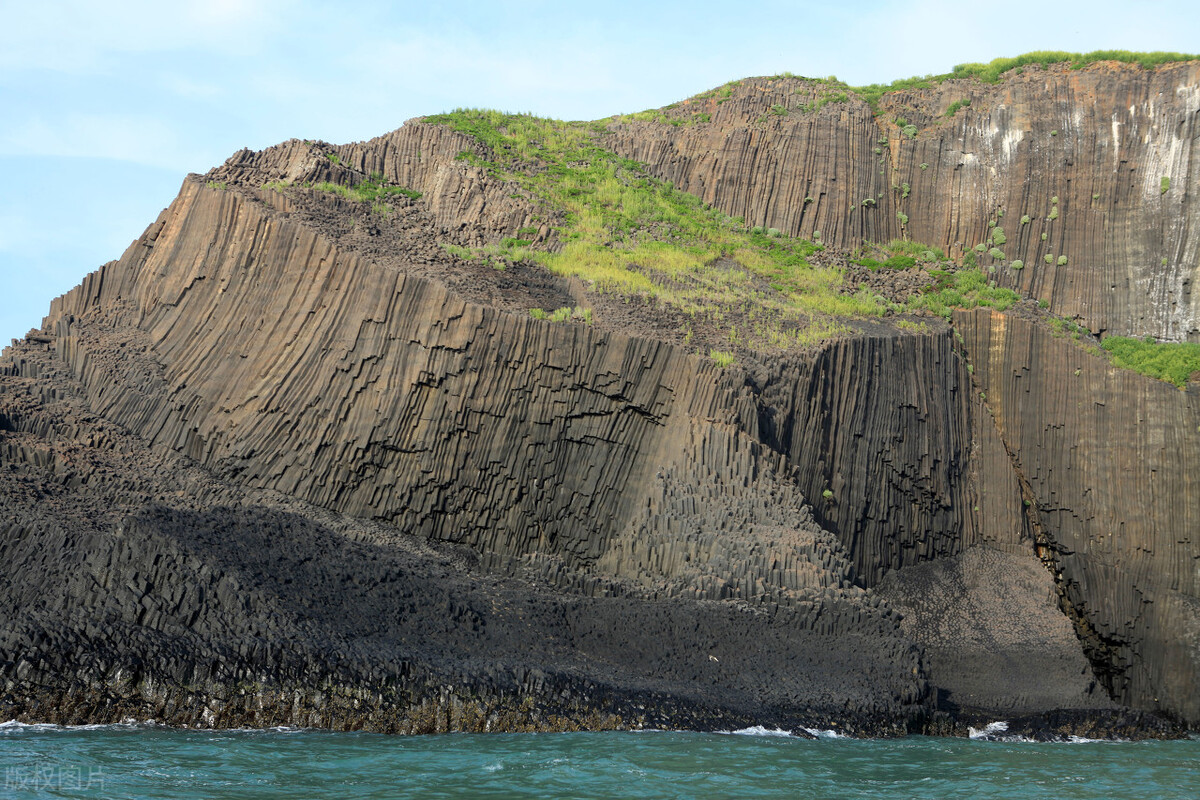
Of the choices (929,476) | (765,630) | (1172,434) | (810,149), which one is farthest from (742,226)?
(765,630)

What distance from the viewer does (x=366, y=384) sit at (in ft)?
68.5

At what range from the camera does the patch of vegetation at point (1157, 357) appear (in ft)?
83.3

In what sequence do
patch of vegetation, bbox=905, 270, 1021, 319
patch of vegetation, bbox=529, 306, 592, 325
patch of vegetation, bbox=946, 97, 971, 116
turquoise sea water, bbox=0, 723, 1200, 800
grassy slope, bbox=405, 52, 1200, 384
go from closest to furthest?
turquoise sea water, bbox=0, 723, 1200, 800
patch of vegetation, bbox=529, 306, 592, 325
grassy slope, bbox=405, 52, 1200, 384
patch of vegetation, bbox=905, 270, 1021, 319
patch of vegetation, bbox=946, 97, 971, 116

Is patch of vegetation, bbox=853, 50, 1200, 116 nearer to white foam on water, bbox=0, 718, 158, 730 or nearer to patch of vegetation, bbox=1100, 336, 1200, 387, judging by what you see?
patch of vegetation, bbox=1100, 336, 1200, 387

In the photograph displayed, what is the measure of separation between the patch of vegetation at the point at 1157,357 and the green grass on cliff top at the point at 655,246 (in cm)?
607

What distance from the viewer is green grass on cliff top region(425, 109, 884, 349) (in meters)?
24.3

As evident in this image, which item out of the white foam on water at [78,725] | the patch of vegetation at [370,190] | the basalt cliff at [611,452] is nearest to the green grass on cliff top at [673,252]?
the basalt cliff at [611,452]

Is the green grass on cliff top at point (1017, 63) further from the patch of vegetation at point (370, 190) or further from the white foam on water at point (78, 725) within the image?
the white foam on water at point (78, 725)

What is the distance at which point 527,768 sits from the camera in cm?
1172

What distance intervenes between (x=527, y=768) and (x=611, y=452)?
10043 millimetres

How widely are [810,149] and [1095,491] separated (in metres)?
13.6

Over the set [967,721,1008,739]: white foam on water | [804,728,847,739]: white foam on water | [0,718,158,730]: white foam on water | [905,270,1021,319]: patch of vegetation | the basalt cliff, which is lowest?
→ [967,721,1008,739]: white foam on water

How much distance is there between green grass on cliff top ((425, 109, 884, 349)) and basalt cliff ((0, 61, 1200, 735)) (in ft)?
0.57

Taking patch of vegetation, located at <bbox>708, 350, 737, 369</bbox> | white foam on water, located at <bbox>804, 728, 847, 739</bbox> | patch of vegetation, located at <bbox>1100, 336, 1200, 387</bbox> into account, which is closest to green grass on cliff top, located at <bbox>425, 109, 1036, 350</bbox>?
patch of vegetation, located at <bbox>708, 350, 737, 369</bbox>
